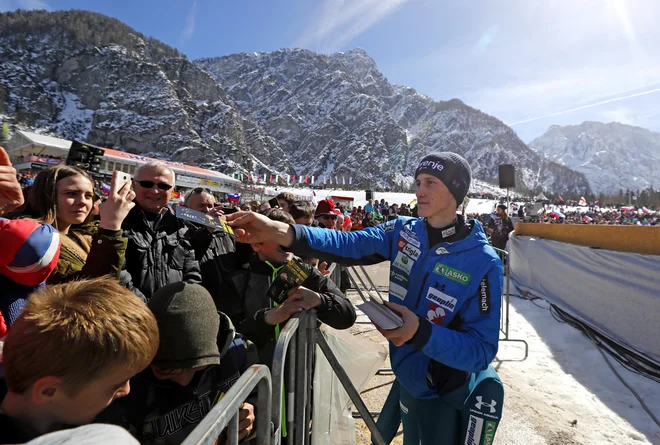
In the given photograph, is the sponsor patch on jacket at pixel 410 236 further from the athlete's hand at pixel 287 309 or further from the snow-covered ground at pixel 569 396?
the snow-covered ground at pixel 569 396

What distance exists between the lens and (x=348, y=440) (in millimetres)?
2676

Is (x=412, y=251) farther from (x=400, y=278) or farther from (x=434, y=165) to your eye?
(x=434, y=165)

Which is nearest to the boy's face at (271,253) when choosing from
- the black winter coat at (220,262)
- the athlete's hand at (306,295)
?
the black winter coat at (220,262)

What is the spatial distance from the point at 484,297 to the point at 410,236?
50 centimetres

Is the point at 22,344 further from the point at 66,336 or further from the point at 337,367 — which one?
the point at 337,367

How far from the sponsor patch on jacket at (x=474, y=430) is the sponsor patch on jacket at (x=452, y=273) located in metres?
0.67

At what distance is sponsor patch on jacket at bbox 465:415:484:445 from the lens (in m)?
1.69

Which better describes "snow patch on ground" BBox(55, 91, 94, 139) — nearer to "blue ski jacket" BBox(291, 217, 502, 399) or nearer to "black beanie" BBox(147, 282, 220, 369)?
"blue ski jacket" BBox(291, 217, 502, 399)

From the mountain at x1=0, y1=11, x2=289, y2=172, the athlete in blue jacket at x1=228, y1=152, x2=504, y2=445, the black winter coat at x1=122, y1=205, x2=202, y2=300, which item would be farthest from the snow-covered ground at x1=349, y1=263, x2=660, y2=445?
the mountain at x1=0, y1=11, x2=289, y2=172

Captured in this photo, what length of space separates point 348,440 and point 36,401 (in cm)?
247

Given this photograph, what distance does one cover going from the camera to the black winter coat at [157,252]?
225 cm

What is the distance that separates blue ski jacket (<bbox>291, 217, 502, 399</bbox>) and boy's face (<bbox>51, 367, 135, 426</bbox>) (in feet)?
3.46

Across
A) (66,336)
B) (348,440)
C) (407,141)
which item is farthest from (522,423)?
(407,141)

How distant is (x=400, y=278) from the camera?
196cm
